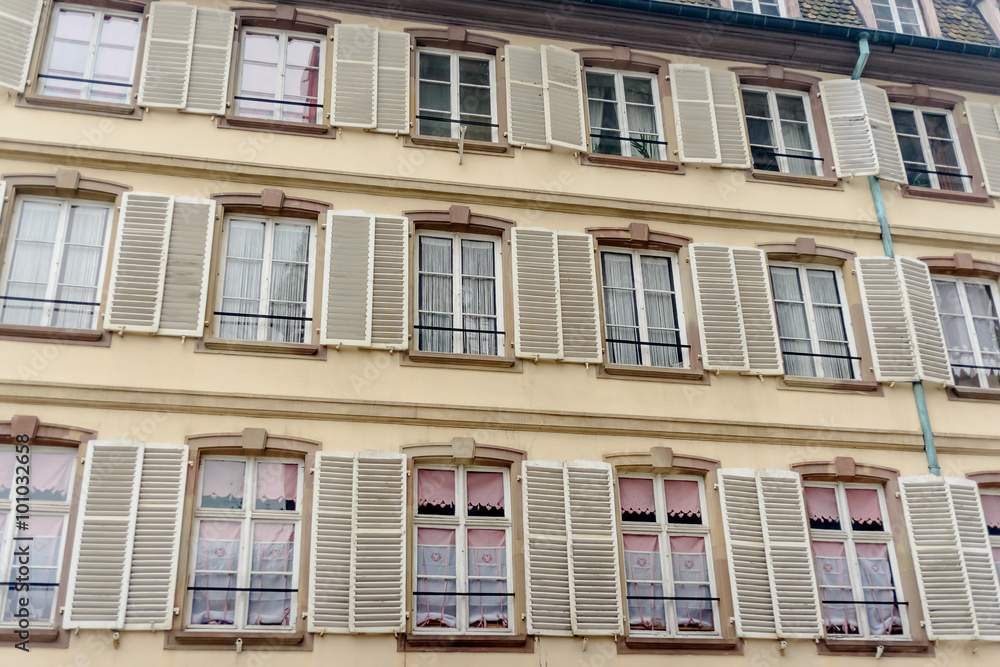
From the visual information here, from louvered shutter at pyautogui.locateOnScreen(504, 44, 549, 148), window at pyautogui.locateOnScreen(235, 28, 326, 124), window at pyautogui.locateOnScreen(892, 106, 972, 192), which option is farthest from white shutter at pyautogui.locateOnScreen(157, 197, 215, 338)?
window at pyautogui.locateOnScreen(892, 106, 972, 192)

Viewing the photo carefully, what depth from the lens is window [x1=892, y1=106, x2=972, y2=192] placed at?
48.4 feet

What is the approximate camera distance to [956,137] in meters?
15.1

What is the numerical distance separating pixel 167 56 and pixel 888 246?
9.16m

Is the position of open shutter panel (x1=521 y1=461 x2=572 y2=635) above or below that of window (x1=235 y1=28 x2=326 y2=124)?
below

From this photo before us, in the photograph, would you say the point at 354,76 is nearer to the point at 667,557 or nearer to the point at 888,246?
the point at 667,557

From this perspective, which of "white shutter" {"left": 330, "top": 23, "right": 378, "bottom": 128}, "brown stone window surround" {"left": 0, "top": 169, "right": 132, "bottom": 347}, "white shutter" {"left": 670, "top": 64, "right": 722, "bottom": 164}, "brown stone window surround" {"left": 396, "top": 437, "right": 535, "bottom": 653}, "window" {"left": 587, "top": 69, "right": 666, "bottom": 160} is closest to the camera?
"brown stone window surround" {"left": 396, "top": 437, "right": 535, "bottom": 653}

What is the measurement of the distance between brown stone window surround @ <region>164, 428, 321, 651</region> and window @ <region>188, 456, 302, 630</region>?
83mm

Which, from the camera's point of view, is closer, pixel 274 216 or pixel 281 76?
pixel 274 216

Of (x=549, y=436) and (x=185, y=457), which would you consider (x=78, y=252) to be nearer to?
(x=185, y=457)

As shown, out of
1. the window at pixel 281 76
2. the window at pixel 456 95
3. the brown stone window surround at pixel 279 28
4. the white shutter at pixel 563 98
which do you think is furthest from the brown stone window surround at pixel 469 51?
the window at pixel 281 76

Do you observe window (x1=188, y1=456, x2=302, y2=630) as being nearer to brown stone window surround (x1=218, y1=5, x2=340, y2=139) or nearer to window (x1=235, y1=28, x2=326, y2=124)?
brown stone window surround (x1=218, y1=5, x2=340, y2=139)

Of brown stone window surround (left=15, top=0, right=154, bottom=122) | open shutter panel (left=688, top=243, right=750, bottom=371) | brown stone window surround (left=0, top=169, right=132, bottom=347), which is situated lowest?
open shutter panel (left=688, top=243, right=750, bottom=371)

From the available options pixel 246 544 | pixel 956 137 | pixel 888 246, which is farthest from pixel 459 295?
pixel 956 137

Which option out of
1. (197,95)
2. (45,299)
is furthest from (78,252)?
(197,95)
